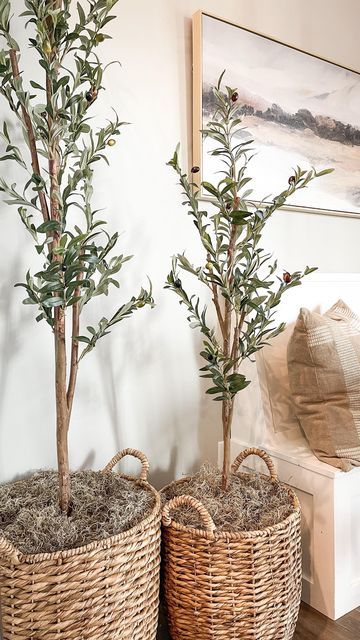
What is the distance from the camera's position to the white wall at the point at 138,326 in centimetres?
135

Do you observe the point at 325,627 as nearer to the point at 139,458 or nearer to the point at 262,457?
the point at 262,457

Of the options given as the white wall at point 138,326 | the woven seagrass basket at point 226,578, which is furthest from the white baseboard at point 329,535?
the white wall at point 138,326

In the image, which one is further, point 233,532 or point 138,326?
point 138,326

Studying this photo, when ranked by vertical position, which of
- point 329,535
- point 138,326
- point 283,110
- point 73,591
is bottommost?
point 329,535

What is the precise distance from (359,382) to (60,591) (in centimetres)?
102

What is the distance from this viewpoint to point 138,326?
5.15ft

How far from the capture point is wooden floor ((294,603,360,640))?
1.41 m

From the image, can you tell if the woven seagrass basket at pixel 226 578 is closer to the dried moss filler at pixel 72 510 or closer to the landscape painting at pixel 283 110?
the dried moss filler at pixel 72 510

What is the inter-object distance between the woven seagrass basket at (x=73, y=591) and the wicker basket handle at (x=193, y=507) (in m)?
0.17

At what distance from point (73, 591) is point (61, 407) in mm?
380

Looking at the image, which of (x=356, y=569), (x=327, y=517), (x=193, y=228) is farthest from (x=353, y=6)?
(x=356, y=569)

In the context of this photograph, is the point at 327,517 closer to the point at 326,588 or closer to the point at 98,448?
the point at 326,588

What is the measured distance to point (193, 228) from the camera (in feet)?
5.52

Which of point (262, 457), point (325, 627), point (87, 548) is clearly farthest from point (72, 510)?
point (325, 627)
